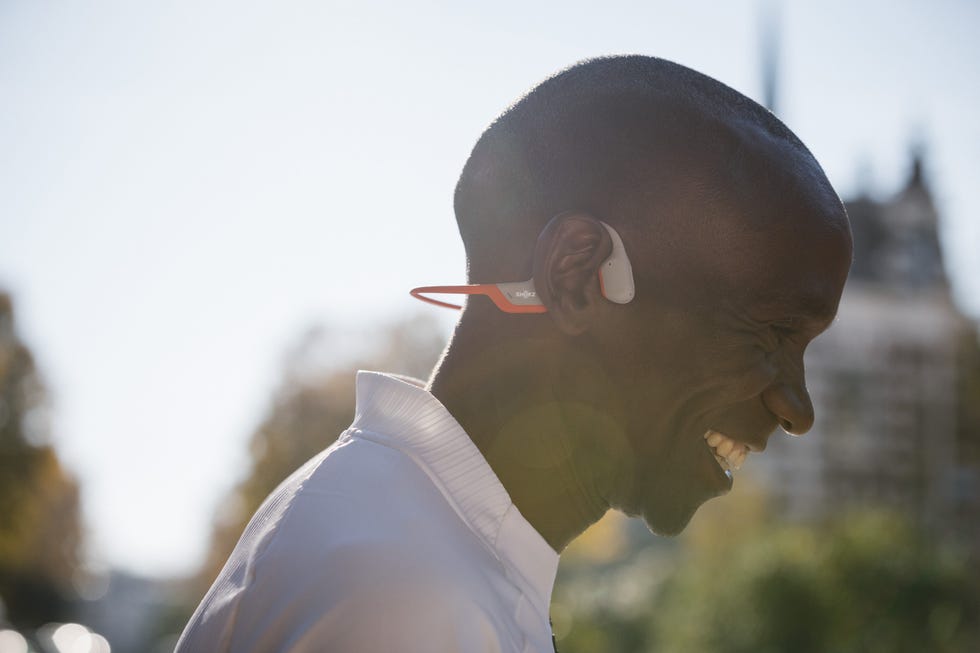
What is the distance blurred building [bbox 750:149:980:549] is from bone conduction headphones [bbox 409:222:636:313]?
5422 cm

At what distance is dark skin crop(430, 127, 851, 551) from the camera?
1.76 metres

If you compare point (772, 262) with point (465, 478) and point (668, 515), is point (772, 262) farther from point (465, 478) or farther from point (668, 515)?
point (465, 478)

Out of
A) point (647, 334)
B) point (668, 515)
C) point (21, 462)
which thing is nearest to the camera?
point (647, 334)

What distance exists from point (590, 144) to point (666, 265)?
0.80ft

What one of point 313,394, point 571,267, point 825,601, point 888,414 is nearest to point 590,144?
point 571,267

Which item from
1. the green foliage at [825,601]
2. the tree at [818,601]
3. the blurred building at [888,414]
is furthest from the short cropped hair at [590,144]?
the blurred building at [888,414]

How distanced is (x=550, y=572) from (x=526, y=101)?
2.69 ft

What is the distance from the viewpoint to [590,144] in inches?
72.1

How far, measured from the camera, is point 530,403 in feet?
5.80

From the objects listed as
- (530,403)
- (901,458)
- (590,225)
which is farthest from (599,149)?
(901,458)

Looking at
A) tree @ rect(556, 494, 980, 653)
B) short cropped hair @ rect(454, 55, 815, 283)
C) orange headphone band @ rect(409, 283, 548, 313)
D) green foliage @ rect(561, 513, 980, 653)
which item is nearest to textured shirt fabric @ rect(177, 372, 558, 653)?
orange headphone band @ rect(409, 283, 548, 313)

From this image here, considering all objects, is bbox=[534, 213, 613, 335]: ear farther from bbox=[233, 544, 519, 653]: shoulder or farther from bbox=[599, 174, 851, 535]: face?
bbox=[233, 544, 519, 653]: shoulder

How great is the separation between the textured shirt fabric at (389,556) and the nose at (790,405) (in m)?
0.46

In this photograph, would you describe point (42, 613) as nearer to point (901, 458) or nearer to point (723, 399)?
point (901, 458)
